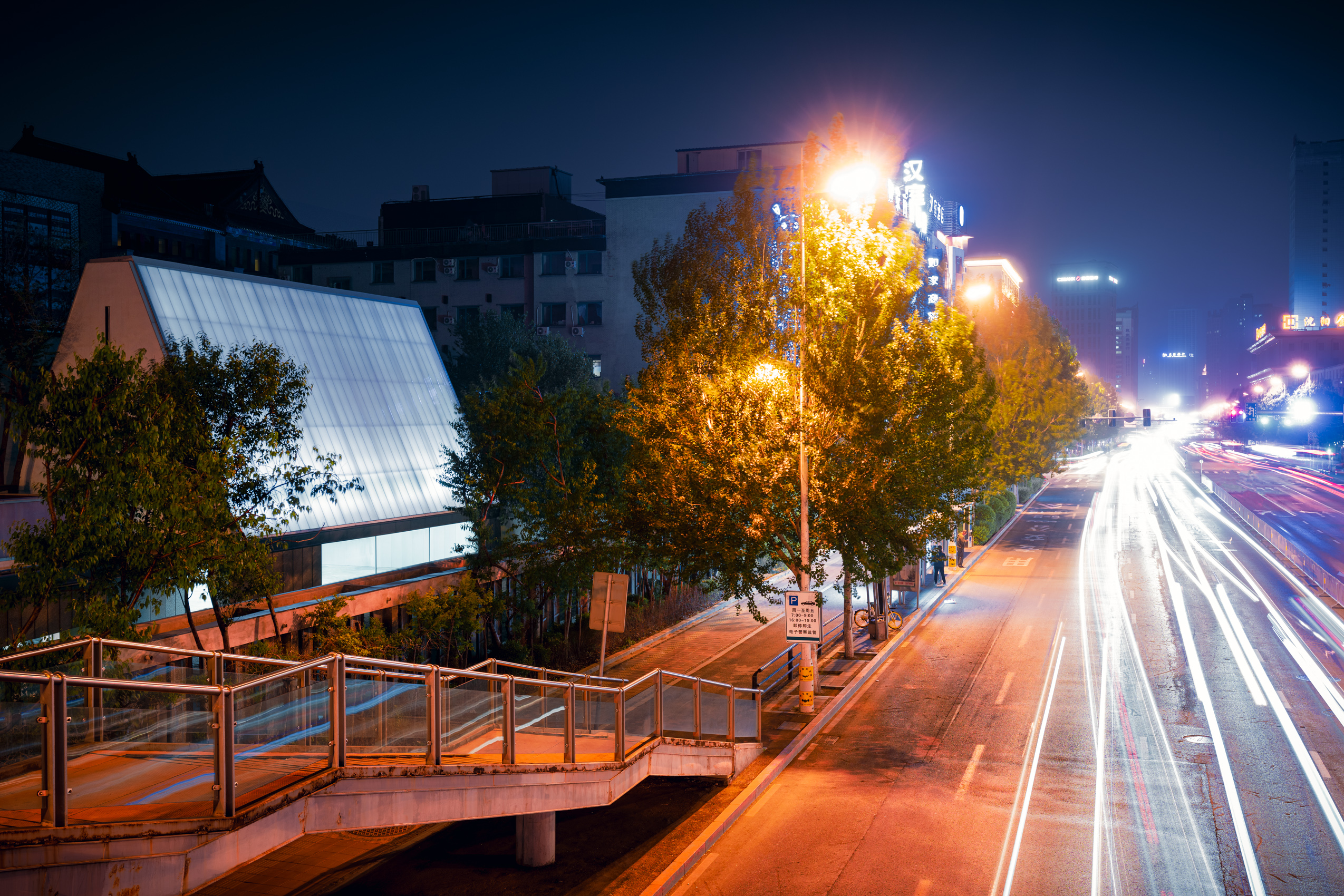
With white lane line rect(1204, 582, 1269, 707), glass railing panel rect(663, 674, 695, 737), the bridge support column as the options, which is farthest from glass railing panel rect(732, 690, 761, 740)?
white lane line rect(1204, 582, 1269, 707)

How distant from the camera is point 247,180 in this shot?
264ft

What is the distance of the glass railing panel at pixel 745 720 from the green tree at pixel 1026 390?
102ft

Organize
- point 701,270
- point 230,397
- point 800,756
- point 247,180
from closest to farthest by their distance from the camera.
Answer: point 230,397 → point 800,756 → point 701,270 → point 247,180

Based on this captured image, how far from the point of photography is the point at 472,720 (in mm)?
10977

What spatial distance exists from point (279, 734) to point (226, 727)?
939mm

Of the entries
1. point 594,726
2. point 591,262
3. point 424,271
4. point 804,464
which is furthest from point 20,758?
point 424,271

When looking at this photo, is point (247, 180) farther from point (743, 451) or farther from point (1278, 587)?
point (1278, 587)

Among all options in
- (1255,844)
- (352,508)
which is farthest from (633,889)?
(352,508)

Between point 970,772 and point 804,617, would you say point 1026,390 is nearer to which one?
point 804,617

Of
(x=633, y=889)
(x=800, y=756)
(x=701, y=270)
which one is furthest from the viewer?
Result: (x=701, y=270)

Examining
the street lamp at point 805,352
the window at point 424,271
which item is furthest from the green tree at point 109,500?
the window at point 424,271

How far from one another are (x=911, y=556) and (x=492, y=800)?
47.5 feet

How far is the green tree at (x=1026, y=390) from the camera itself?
193 ft

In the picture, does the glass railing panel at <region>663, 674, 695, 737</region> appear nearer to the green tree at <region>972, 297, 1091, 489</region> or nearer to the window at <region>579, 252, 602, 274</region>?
the green tree at <region>972, 297, 1091, 489</region>
